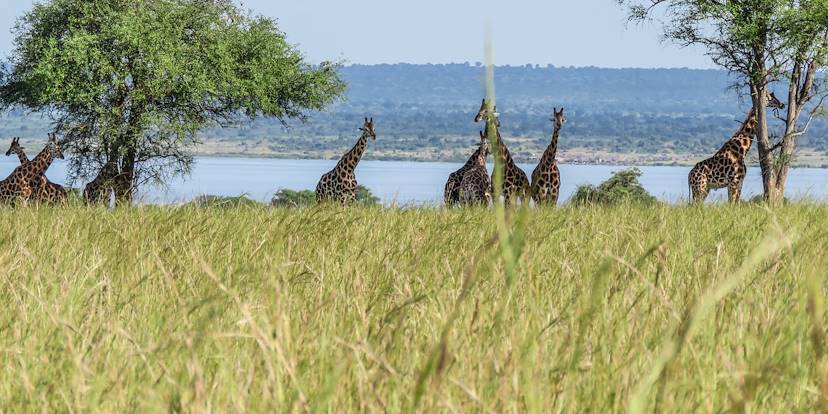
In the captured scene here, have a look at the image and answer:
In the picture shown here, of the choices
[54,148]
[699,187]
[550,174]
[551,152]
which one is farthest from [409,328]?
[54,148]

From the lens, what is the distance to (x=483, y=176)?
15.4 meters

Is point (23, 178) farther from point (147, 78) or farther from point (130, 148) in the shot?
point (130, 148)

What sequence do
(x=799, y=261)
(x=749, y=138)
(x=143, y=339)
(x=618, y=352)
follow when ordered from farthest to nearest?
(x=749, y=138) → (x=799, y=261) → (x=143, y=339) → (x=618, y=352)

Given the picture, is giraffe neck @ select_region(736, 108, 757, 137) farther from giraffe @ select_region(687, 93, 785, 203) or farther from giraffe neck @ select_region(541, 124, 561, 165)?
giraffe neck @ select_region(541, 124, 561, 165)

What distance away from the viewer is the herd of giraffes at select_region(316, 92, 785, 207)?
14.9m

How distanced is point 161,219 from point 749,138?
1222cm

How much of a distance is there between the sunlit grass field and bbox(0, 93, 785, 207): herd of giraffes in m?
6.78

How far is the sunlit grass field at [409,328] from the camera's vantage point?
274 centimetres

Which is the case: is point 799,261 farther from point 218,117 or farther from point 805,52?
point 218,117

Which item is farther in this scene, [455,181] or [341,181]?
[341,181]

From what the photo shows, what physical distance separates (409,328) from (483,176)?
11.2 metres

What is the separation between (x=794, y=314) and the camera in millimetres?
4375

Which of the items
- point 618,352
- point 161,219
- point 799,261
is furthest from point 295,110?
point 618,352

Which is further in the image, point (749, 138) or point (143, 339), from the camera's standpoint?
point (749, 138)
